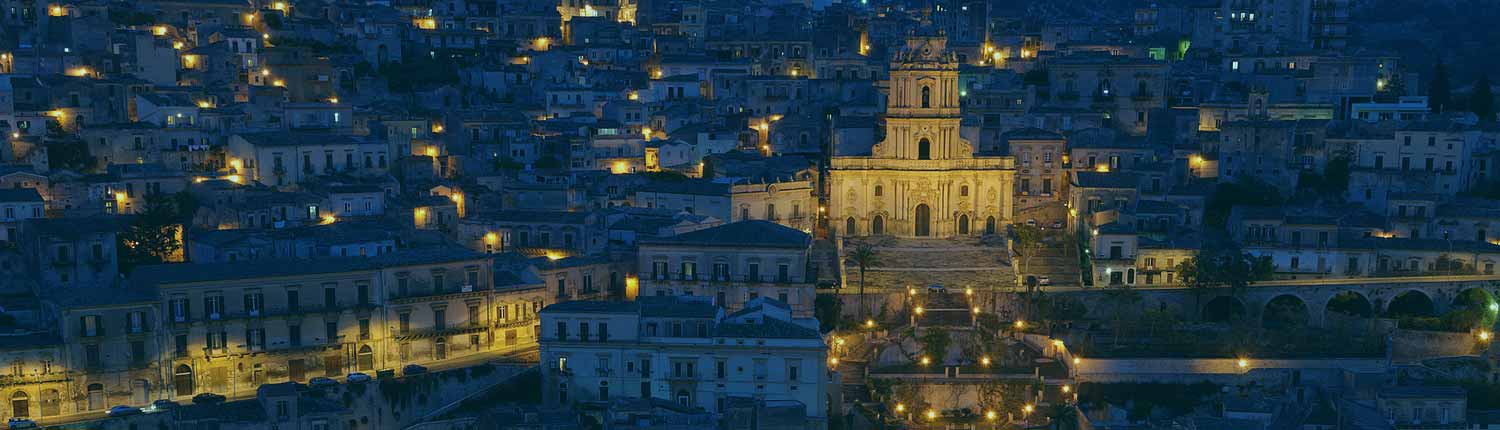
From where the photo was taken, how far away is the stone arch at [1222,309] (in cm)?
6231

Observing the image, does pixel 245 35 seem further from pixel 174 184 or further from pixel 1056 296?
pixel 1056 296

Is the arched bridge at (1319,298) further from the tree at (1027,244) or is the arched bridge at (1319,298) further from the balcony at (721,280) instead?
the balcony at (721,280)

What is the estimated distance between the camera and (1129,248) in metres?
63.8

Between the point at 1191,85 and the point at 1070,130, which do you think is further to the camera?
the point at 1191,85

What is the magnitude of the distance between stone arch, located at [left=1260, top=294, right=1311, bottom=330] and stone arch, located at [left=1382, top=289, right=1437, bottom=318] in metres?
2.85

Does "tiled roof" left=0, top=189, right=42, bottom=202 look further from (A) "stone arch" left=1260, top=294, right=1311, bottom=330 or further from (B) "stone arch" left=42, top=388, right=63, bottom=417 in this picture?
(A) "stone arch" left=1260, top=294, right=1311, bottom=330

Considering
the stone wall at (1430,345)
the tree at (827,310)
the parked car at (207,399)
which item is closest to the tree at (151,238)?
the parked car at (207,399)

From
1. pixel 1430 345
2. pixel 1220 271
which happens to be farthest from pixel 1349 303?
pixel 1220 271

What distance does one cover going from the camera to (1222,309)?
206 feet

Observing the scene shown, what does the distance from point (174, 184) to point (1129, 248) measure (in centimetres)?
3476

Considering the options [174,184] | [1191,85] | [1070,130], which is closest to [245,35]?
[174,184]

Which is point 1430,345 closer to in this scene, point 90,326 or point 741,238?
point 741,238

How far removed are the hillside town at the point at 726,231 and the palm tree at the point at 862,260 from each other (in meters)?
0.26

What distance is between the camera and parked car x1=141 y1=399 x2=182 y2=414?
4862cm
